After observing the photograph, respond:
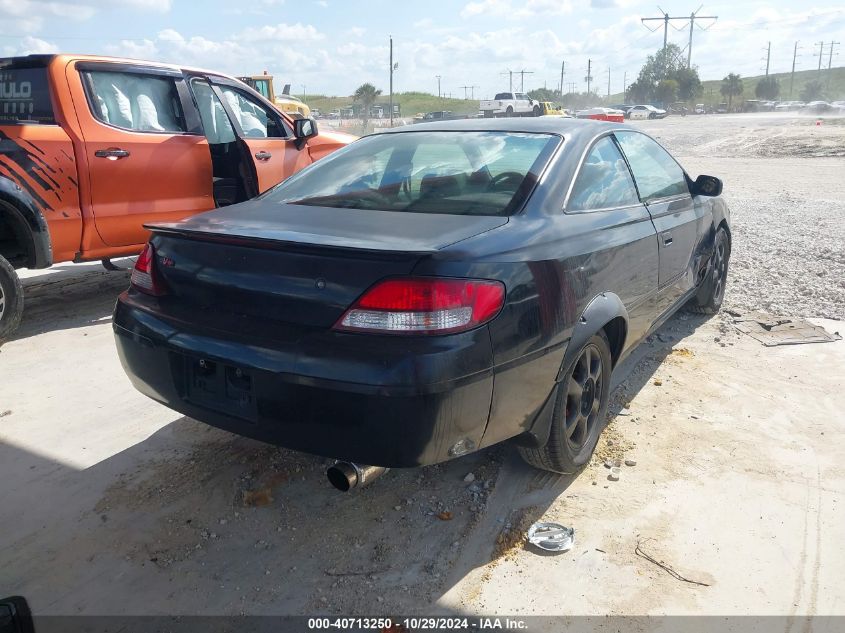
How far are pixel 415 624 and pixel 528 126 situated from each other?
236 cm

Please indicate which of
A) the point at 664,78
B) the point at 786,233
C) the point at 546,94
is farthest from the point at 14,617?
the point at 546,94

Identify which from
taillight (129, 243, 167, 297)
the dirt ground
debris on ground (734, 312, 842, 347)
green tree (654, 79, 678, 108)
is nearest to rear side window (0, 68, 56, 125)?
the dirt ground

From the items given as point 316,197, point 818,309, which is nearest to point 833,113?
point 818,309

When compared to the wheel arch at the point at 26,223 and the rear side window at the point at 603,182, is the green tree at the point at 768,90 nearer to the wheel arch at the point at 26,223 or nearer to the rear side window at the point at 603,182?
the rear side window at the point at 603,182

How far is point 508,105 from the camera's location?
4997 cm

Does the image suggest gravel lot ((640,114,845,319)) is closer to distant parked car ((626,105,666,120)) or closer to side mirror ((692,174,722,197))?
side mirror ((692,174,722,197))

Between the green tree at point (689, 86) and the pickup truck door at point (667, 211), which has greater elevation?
the green tree at point (689, 86)

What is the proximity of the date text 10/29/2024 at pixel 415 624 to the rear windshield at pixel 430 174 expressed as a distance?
150 centimetres

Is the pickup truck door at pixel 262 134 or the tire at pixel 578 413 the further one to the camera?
the pickup truck door at pixel 262 134

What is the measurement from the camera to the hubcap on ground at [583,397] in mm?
3002

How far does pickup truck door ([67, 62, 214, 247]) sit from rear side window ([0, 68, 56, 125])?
0.19 m

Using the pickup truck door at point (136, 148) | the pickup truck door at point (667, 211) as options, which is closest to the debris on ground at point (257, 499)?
the pickup truck door at point (667, 211)

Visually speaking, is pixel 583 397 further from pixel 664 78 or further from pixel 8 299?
pixel 664 78

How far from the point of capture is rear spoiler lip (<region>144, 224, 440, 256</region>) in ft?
7.39
